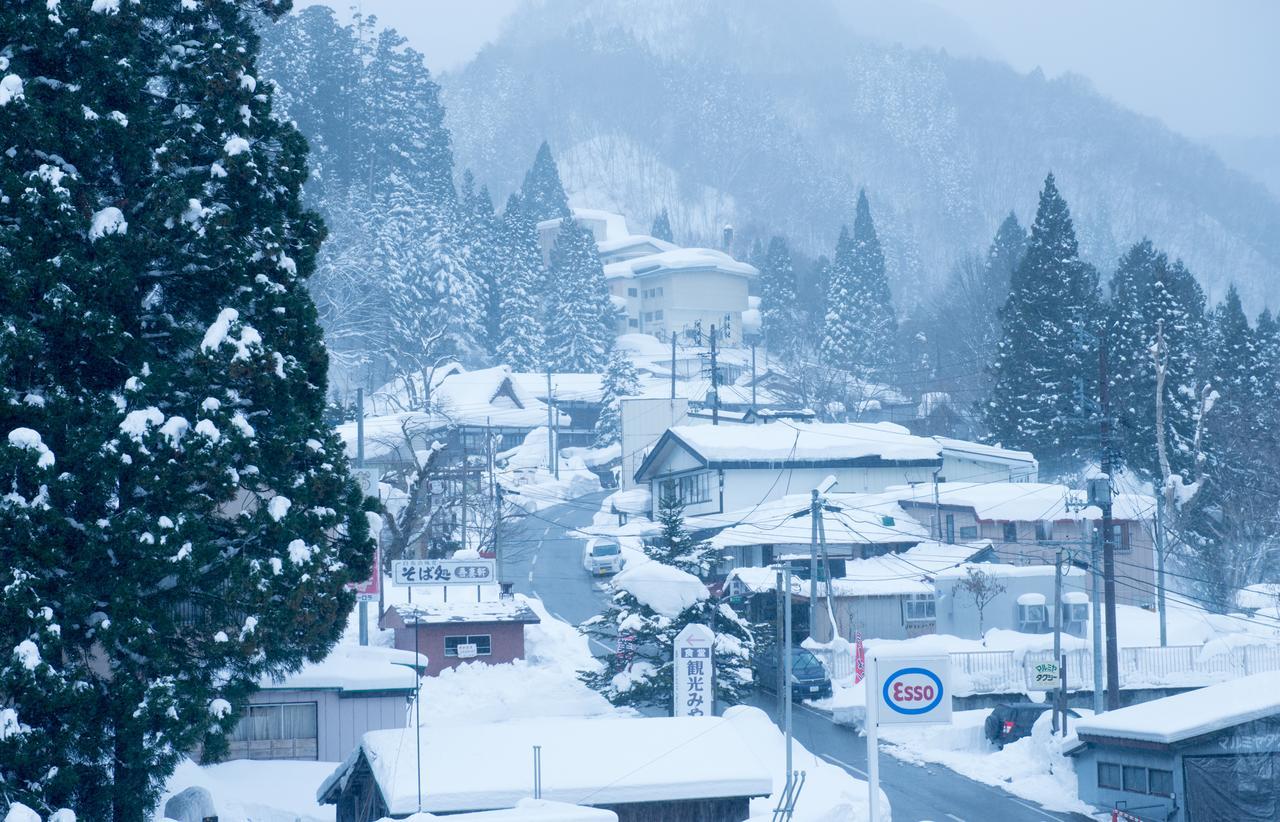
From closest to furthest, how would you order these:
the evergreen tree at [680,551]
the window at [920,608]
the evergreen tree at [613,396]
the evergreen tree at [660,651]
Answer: the evergreen tree at [660,651] → the evergreen tree at [680,551] → the window at [920,608] → the evergreen tree at [613,396]

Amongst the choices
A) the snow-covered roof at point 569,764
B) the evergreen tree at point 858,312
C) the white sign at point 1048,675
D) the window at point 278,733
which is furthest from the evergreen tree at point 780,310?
the snow-covered roof at point 569,764

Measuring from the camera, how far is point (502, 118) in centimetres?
19888

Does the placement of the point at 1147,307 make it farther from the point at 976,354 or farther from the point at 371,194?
the point at 371,194

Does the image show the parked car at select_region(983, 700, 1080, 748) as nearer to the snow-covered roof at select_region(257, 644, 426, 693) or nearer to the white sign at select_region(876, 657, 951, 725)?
the snow-covered roof at select_region(257, 644, 426, 693)

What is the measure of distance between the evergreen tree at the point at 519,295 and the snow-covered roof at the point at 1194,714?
2342 inches

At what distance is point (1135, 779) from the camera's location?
2081 cm

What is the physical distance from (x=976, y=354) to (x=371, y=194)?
40.8 m

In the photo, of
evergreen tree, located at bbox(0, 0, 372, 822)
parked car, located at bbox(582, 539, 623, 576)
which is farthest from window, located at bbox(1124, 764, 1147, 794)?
parked car, located at bbox(582, 539, 623, 576)

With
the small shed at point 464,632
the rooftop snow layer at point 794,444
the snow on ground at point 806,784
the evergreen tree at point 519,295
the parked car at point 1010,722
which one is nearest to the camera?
the snow on ground at point 806,784

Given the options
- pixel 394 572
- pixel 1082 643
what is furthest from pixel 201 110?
pixel 1082 643

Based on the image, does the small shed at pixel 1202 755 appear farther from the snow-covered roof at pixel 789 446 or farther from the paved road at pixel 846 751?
the snow-covered roof at pixel 789 446

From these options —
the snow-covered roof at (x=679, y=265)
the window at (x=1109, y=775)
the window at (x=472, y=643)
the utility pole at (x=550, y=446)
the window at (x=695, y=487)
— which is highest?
the snow-covered roof at (x=679, y=265)

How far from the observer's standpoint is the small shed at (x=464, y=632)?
1158 inches

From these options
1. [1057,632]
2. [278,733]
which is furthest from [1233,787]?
[278,733]
